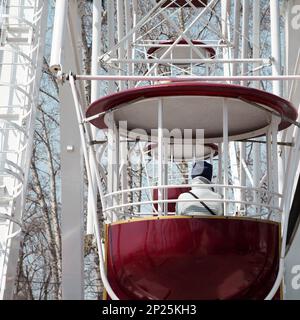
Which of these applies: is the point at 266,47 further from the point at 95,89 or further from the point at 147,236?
the point at 147,236

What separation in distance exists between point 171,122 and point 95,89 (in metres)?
2.20

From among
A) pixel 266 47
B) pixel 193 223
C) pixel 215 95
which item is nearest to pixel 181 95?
pixel 215 95

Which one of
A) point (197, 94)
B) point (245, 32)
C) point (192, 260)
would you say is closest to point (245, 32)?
point (245, 32)

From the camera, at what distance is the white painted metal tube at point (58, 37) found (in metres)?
8.92

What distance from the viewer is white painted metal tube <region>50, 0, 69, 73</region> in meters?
8.92

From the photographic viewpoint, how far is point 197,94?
28.8ft

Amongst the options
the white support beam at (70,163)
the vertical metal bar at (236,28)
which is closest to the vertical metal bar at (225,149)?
the white support beam at (70,163)

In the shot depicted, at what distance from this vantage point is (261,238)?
868cm

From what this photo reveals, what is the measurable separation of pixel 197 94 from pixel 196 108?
51 centimetres

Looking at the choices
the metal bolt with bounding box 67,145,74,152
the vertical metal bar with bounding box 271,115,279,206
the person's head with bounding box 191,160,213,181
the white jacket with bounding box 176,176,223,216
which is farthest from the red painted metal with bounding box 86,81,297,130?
the metal bolt with bounding box 67,145,74,152

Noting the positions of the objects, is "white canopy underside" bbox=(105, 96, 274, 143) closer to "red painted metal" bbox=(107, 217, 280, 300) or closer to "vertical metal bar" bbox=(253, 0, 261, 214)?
"red painted metal" bbox=(107, 217, 280, 300)

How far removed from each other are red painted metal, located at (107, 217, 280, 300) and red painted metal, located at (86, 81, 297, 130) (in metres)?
1.38

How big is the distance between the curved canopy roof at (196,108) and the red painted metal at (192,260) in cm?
137

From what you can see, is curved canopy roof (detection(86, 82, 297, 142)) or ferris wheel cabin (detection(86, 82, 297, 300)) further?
curved canopy roof (detection(86, 82, 297, 142))
